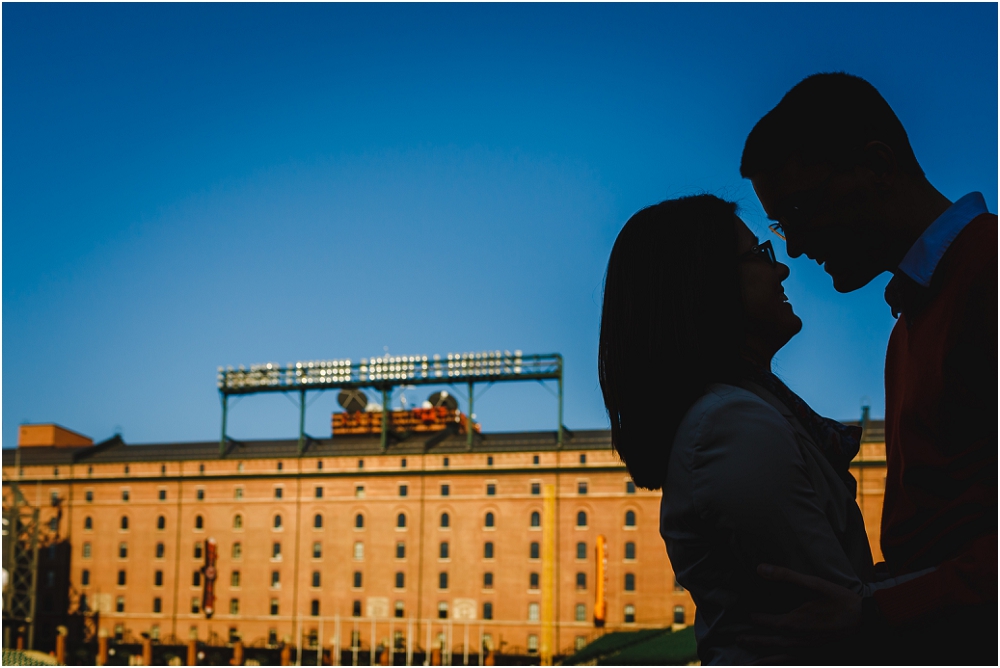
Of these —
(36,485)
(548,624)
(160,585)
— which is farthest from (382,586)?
(36,485)

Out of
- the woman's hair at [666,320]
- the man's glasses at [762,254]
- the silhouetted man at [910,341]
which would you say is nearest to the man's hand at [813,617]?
the silhouetted man at [910,341]

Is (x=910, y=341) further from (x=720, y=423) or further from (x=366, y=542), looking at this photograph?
(x=366, y=542)

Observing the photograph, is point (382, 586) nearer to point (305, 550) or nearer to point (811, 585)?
point (305, 550)

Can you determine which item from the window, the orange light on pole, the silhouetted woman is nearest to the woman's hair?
the silhouetted woman

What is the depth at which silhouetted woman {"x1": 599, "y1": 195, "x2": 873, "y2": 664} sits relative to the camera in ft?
6.45

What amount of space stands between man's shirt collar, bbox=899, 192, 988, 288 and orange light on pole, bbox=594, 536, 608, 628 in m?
49.8

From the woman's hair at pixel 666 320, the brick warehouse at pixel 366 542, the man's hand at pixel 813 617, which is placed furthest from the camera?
the brick warehouse at pixel 366 542

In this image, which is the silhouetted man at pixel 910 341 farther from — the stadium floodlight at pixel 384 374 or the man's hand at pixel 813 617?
the stadium floodlight at pixel 384 374

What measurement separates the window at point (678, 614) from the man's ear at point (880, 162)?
164 feet

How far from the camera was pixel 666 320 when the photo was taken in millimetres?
2219

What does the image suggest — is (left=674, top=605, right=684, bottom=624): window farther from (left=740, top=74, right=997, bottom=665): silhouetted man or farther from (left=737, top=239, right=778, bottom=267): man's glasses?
(left=737, top=239, right=778, bottom=267): man's glasses

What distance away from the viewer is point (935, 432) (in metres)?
2.20

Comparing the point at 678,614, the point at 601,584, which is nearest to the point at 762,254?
the point at 601,584

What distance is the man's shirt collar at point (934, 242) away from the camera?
229 cm
